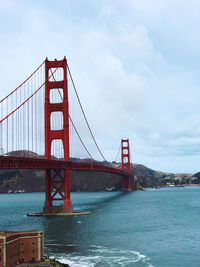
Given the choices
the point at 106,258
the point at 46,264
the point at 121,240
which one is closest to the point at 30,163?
the point at 121,240

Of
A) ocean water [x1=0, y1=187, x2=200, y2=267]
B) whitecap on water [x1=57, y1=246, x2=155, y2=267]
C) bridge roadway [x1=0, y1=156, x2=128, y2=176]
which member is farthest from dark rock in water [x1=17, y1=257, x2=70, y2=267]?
bridge roadway [x1=0, y1=156, x2=128, y2=176]

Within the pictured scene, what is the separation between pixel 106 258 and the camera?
3972 cm

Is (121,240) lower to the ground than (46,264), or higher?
higher

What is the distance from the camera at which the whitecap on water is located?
37.7 meters

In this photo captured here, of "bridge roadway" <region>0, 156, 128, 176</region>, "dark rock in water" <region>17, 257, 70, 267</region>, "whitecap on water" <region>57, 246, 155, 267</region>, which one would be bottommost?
"whitecap on water" <region>57, 246, 155, 267</region>

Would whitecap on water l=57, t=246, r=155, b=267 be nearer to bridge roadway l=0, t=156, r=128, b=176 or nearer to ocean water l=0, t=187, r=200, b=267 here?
ocean water l=0, t=187, r=200, b=267

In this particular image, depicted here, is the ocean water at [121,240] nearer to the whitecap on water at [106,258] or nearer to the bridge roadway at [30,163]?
the whitecap on water at [106,258]

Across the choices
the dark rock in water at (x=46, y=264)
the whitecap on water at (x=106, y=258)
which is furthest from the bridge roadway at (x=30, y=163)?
the dark rock in water at (x=46, y=264)

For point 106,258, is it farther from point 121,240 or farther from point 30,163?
point 30,163

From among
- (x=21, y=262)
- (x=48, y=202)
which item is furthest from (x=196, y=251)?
(x=48, y=202)

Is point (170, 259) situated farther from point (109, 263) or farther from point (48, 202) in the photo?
point (48, 202)

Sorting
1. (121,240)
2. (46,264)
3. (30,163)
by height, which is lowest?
(46,264)

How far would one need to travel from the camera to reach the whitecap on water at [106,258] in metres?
37.7

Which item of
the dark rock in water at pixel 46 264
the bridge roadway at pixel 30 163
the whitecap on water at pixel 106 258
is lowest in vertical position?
the whitecap on water at pixel 106 258
